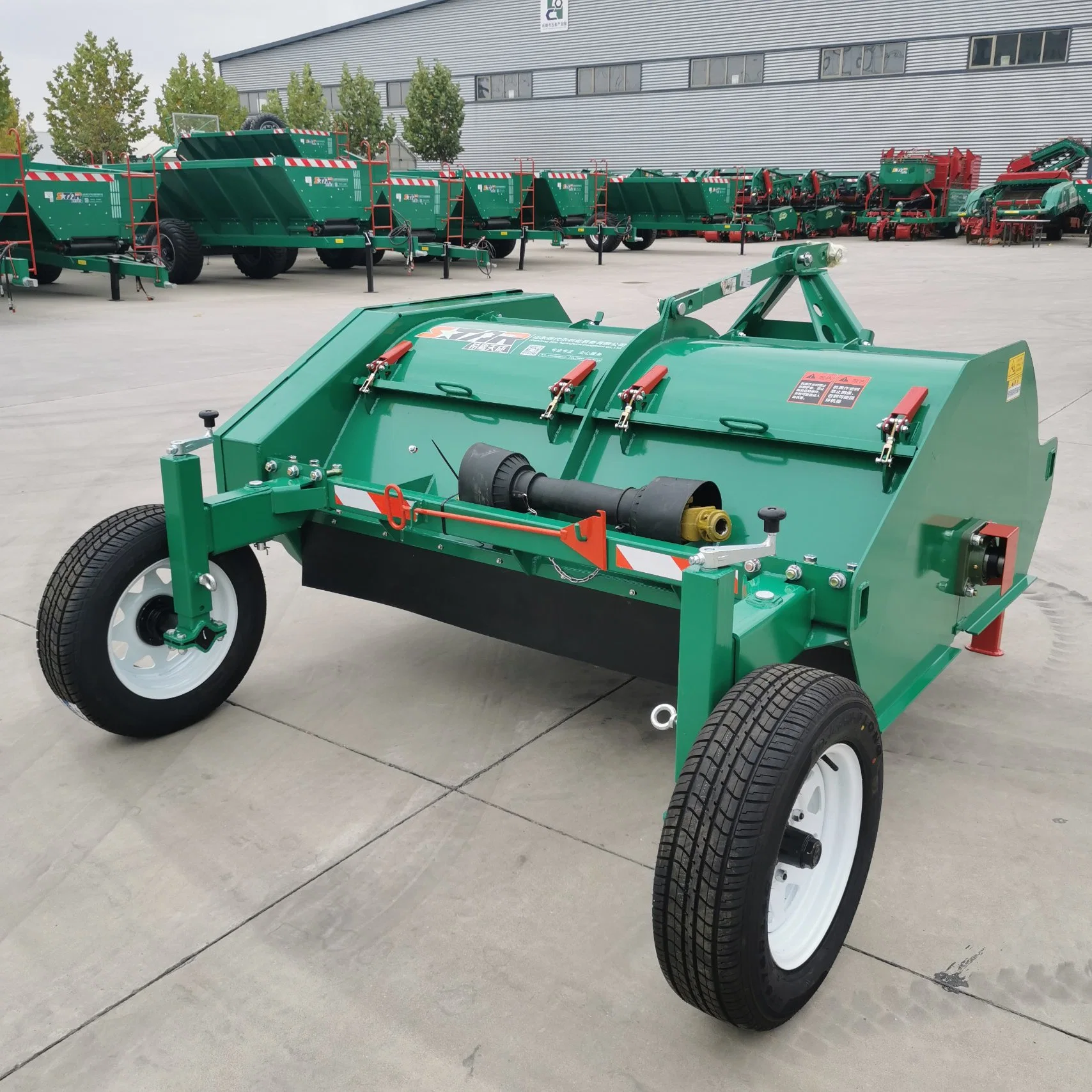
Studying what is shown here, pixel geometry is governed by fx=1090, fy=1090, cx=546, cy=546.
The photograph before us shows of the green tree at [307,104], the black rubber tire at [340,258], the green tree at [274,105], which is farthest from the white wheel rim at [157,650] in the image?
the green tree at [274,105]

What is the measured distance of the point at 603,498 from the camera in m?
2.95

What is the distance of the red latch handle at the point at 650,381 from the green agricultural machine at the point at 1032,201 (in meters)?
25.4

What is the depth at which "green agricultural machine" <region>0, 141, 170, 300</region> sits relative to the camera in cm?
1366

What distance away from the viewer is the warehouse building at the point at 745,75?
1316 inches

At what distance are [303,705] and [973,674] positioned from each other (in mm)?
2319

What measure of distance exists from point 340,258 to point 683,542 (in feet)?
60.2

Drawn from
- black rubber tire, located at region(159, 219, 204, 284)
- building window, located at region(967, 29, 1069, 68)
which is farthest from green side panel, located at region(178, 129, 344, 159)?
building window, located at region(967, 29, 1069, 68)

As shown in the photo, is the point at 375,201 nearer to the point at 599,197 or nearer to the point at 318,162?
the point at 318,162

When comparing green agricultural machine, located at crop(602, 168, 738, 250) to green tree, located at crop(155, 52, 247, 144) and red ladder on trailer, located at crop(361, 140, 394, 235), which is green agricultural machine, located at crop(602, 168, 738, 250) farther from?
green tree, located at crop(155, 52, 247, 144)

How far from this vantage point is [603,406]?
11.2 feet

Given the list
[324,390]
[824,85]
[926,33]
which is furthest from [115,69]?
[324,390]

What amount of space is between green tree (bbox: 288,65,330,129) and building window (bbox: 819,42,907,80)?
2171 centimetres

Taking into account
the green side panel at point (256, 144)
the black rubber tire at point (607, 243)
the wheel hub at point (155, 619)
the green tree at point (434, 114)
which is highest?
the green tree at point (434, 114)

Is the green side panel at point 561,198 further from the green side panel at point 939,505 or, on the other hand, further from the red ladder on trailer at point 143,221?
the green side panel at point 939,505
